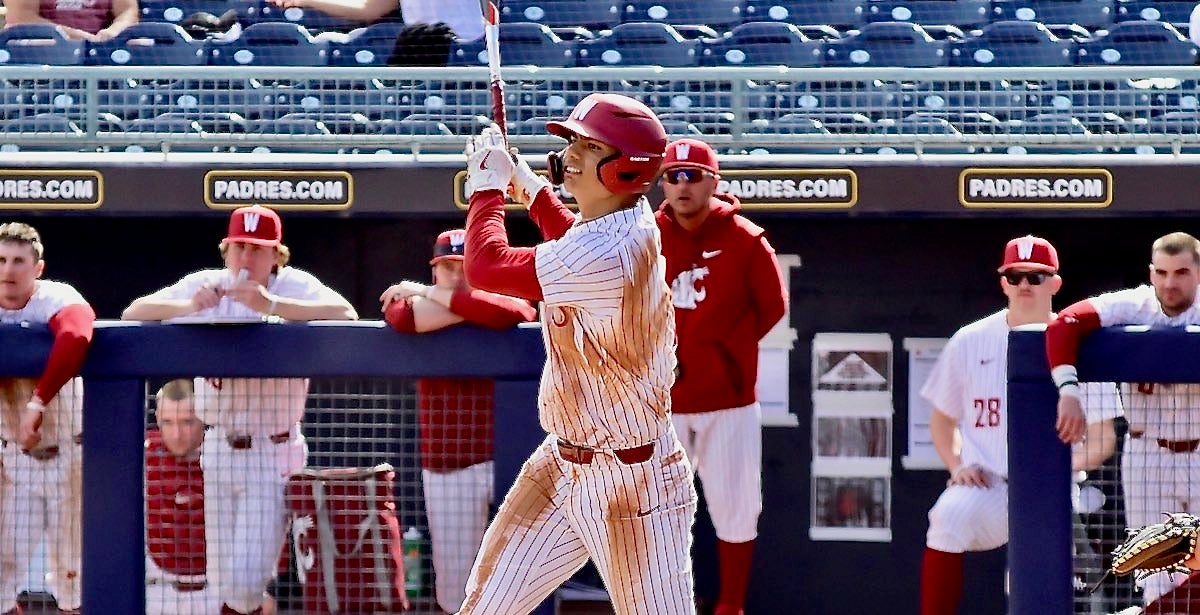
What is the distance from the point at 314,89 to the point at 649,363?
3.61m

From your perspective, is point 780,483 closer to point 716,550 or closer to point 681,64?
point 716,550

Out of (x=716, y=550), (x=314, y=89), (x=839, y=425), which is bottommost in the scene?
(x=716, y=550)

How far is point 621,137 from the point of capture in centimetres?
326

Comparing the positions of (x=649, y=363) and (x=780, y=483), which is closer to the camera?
(x=649, y=363)

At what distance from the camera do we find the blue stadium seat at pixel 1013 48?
7.12 metres

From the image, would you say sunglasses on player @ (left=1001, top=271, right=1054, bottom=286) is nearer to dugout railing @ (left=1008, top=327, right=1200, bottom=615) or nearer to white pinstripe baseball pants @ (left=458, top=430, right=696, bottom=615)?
dugout railing @ (left=1008, top=327, right=1200, bottom=615)

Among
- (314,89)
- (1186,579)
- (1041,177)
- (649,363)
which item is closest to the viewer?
(649,363)

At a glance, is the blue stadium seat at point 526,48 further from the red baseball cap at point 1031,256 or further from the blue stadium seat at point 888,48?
the red baseball cap at point 1031,256

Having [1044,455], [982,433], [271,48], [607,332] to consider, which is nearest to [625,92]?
[271,48]

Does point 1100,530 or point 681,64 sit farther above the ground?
point 681,64

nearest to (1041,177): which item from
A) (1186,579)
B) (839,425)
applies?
(839,425)

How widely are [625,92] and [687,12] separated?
1.35 meters

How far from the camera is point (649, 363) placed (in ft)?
11.1

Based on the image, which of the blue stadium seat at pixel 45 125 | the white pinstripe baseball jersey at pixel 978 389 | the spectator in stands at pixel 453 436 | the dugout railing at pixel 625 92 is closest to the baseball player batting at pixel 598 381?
the spectator in stands at pixel 453 436
